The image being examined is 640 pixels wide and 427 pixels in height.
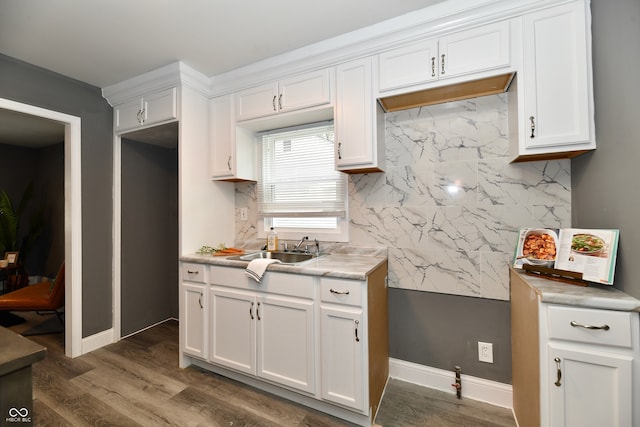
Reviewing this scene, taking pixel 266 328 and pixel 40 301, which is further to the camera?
pixel 40 301

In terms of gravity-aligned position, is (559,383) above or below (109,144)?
below

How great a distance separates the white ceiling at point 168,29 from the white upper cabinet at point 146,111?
251 millimetres

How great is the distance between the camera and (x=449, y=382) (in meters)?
2.04

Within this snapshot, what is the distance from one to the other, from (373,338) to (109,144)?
3.14 m

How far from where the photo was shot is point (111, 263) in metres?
2.90

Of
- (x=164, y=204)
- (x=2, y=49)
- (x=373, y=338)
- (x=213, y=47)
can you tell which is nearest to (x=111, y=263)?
(x=164, y=204)

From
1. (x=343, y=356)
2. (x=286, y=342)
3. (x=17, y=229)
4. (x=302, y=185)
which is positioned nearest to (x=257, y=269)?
(x=286, y=342)

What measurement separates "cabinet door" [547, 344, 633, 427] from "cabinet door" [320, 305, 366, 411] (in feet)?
2.96

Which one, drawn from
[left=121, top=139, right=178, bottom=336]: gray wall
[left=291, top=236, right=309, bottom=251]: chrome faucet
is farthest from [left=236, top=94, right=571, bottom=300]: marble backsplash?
[left=121, top=139, right=178, bottom=336]: gray wall

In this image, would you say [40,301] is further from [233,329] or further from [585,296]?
[585,296]

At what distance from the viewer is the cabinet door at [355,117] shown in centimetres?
202

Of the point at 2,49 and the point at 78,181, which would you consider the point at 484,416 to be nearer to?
the point at 78,181

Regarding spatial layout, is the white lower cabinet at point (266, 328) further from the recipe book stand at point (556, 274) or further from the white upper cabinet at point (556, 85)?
the white upper cabinet at point (556, 85)

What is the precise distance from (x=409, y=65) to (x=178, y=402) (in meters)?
2.82
